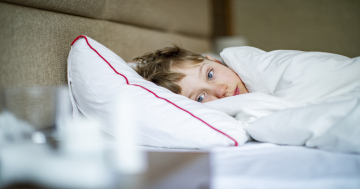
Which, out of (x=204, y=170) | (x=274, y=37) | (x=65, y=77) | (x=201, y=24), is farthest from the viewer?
(x=274, y=37)

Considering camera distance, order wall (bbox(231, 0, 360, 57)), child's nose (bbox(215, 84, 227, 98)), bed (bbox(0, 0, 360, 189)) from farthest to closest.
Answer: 1. wall (bbox(231, 0, 360, 57))
2. child's nose (bbox(215, 84, 227, 98))
3. bed (bbox(0, 0, 360, 189))

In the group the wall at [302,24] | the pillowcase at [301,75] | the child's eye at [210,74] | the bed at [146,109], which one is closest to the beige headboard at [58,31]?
the bed at [146,109]

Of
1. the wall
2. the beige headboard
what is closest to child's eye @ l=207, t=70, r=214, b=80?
the beige headboard

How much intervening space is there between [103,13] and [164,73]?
368 mm

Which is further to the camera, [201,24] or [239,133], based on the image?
[201,24]

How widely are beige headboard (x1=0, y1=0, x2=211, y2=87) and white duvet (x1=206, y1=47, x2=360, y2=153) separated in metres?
0.47

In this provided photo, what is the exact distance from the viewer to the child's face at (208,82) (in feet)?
2.86

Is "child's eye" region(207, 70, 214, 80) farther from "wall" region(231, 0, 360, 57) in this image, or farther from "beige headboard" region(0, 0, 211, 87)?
"wall" region(231, 0, 360, 57)

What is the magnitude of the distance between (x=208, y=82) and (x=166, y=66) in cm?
17

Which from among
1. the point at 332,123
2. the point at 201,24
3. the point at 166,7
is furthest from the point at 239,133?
the point at 201,24

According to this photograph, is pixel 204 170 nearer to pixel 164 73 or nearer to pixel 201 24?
pixel 164 73

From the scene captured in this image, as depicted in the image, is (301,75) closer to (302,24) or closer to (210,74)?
(210,74)

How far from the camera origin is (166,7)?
168 cm

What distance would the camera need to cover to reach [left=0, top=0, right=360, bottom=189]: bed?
402mm
